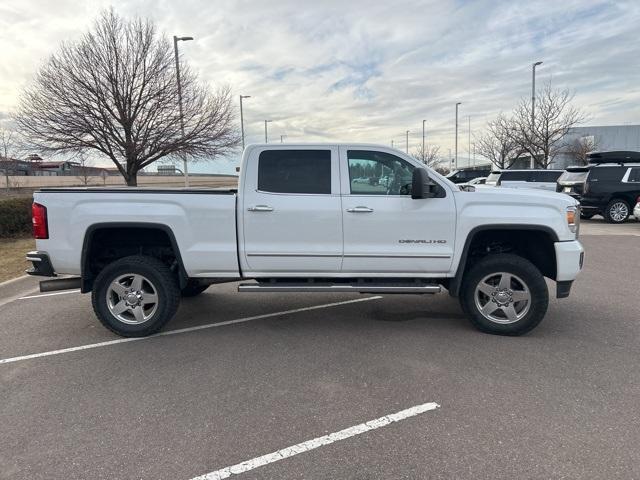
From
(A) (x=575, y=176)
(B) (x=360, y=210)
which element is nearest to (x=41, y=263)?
(B) (x=360, y=210)

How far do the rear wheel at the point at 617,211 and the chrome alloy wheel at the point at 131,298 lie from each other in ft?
50.6

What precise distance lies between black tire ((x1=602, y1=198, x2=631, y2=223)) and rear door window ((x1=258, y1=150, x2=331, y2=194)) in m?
14.0

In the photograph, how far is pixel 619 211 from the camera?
15.0 m

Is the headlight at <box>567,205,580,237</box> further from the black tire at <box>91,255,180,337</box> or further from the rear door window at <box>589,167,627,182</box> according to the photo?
the rear door window at <box>589,167,627,182</box>

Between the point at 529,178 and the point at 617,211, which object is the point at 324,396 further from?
the point at 529,178

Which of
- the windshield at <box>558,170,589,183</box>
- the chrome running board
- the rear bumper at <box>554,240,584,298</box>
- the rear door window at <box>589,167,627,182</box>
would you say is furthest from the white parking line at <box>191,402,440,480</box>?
the windshield at <box>558,170,589,183</box>

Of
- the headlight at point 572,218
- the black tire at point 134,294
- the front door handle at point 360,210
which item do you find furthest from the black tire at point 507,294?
the black tire at point 134,294

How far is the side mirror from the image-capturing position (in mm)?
4367

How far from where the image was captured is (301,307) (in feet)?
19.1

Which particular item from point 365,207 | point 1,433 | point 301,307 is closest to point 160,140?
point 301,307

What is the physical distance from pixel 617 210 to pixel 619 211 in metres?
0.07

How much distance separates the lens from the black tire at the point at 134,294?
4664 mm

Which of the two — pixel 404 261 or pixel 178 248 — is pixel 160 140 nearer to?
pixel 178 248

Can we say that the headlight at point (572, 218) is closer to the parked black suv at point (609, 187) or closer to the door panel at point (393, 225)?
the door panel at point (393, 225)
